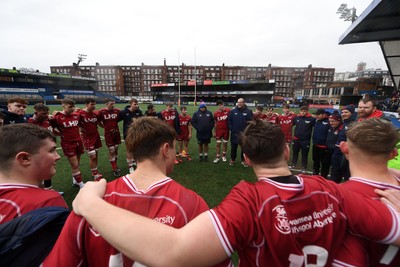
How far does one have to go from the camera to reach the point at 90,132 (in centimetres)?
572

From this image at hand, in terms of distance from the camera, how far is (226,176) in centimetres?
580

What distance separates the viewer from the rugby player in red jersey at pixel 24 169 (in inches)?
49.2

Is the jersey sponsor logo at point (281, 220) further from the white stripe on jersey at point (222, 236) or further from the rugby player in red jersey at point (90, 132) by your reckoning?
the rugby player in red jersey at point (90, 132)

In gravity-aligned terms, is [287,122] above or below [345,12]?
below

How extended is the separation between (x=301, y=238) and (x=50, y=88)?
64.3 meters

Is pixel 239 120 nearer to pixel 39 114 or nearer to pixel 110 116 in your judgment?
pixel 110 116

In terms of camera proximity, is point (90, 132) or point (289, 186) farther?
point (90, 132)

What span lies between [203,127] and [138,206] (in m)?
6.28

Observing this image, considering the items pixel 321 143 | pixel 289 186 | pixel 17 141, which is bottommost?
pixel 321 143

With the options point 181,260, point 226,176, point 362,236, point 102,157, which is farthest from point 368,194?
point 102,157

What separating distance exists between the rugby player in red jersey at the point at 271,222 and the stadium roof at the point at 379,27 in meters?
17.4

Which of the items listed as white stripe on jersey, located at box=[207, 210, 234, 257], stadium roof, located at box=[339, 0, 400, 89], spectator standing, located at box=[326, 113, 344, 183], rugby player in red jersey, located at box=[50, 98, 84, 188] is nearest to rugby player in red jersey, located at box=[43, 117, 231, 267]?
white stripe on jersey, located at box=[207, 210, 234, 257]

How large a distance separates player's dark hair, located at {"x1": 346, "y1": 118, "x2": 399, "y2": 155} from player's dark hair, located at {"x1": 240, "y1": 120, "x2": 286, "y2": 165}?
0.54 m

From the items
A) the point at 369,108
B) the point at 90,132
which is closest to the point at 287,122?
the point at 369,108
